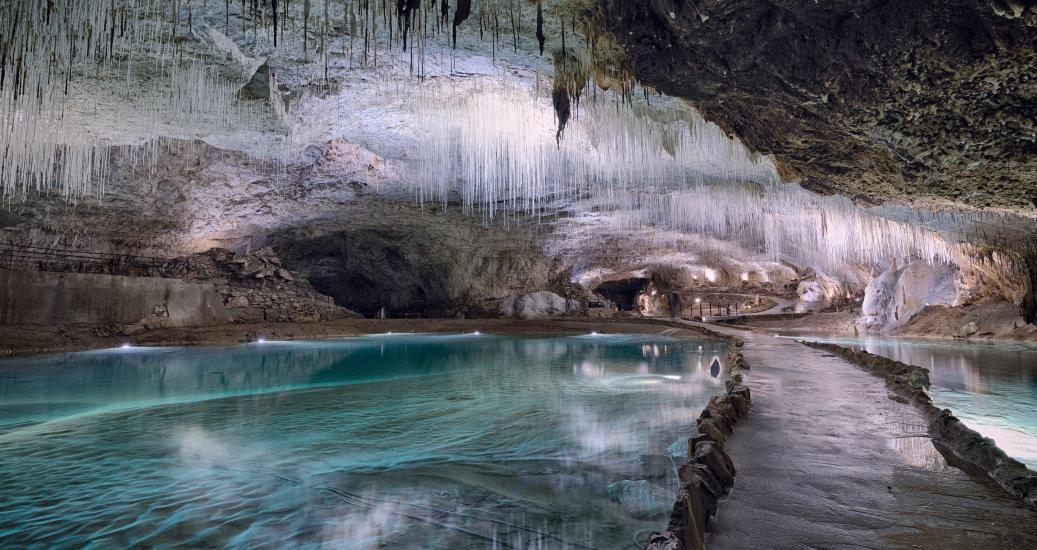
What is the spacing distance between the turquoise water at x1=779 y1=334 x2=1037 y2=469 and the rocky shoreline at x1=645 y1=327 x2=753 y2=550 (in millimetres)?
2143

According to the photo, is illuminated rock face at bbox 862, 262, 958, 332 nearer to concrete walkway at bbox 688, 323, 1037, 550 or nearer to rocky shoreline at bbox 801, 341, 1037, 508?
rocky shoreline at bbox 801, 341, 1037, 508

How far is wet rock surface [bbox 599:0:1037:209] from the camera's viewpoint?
3.55 m

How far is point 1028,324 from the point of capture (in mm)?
14242

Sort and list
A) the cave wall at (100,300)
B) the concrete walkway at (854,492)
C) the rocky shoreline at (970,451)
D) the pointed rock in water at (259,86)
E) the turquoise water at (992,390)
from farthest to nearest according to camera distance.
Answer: the cave wall at (100,300)
the pointed rock in water at (259,86)
the turquoise water at (992,390)
the rocky shoreline at (970,451)
the concrete walkway at (854,492)

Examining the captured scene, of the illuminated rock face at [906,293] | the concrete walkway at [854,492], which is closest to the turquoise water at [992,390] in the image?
the concrete walkway at [854,492]

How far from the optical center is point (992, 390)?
6605 millimetres

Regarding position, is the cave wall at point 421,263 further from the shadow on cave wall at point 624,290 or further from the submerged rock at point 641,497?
the submerged rock at point 641,497

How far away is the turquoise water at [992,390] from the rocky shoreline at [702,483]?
2.14 metres

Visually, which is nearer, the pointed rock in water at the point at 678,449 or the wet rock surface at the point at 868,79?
the wet rock surface at the point at 868,79

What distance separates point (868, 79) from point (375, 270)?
22.5 meters

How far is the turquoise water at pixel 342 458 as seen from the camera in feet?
9.41

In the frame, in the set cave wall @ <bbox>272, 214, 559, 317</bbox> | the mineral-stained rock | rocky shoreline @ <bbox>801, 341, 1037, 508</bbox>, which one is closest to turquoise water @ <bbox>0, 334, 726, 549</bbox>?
the mineral-stained rock

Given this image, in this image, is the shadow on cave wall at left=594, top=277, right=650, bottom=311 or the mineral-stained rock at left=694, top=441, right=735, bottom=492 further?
the shadow on cave wall at left=594, top=277, right=650, bottom=311

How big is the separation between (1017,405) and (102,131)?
576 inches
